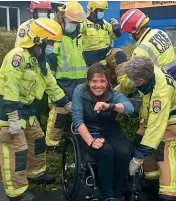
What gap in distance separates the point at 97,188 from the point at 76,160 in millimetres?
334

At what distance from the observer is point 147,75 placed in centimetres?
364

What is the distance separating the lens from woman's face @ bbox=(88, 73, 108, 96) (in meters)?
3.90

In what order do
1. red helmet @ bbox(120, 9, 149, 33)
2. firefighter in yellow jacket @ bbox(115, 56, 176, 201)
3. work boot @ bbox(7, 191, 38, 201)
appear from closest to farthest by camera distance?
1. firefighter in yellow jacket @ bbox(115, 56, 176, 201)
2. work boot @ bbox(7, 191, 38, 201)
3. red helmet @ bbox(120, 9, 149, 33)

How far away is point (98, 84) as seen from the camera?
153 inches

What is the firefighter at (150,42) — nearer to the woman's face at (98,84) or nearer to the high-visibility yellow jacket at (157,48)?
the high-visibility yellow jacket at (157,48)

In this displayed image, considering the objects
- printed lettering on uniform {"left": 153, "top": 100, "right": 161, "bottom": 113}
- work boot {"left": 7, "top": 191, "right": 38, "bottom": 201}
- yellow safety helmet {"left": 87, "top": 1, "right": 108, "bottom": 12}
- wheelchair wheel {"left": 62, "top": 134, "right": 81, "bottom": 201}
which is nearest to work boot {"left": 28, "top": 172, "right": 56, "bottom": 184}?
wheelchair wheel {"left": 62, "top": 134, "right": 81, "bottom": 201}

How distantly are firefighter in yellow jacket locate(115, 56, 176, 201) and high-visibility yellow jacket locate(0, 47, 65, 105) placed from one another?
0.95 metres

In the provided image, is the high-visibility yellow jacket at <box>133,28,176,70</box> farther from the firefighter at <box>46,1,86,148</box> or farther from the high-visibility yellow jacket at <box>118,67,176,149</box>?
the firefighter at <box>46,1,86,148</box>

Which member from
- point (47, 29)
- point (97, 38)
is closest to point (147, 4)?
point (97, 38)

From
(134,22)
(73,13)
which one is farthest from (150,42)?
(73,13)

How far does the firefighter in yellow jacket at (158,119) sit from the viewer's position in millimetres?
Result: 3664

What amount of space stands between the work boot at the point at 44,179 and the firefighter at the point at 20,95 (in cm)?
44

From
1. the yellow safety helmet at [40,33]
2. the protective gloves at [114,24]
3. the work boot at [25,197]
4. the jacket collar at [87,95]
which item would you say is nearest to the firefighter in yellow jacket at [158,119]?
the jacket collar at [87,95]

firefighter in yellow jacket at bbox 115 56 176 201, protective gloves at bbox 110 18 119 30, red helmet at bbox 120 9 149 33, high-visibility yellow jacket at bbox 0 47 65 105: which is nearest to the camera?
firefighter in yellow jacket at bbox 115 56 176 201
